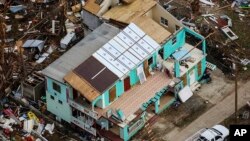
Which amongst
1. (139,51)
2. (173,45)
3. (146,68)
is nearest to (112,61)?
(139,51)

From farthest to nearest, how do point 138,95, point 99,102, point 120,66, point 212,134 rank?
point 138,95 < point 120,66 < point 99,102 < point 212,134

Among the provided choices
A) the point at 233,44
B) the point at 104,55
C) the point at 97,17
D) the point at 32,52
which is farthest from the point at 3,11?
the point at 233,44

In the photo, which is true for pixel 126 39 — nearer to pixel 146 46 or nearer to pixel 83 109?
pixel 146 46

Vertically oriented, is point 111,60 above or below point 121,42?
below

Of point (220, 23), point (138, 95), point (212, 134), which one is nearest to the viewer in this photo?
point (212, 134)

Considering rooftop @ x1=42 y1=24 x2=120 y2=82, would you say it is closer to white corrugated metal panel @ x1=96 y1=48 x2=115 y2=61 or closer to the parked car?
white corrugated metal panel @ x1=96 y1=48 x2=115 y2=61

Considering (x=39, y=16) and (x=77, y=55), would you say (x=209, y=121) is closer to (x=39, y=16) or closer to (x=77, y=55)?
(x=77, y=55)

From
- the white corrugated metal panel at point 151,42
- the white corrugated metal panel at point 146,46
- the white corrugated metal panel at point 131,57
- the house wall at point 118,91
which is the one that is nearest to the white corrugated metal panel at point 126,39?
the white corrugated metal panel at point 146,46
